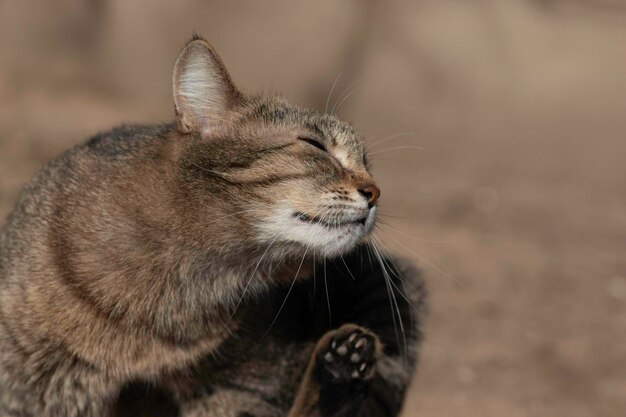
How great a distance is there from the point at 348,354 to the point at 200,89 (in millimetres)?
1110

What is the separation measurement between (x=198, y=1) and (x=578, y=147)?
10.9 ft

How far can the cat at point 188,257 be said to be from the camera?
306cm

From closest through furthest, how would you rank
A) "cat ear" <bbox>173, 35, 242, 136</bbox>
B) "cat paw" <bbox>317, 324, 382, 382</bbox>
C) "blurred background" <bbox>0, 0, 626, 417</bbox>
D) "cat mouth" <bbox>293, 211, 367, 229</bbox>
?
"cat mouth" <bbox>293, 211, 367, 229</bbox> → "cat ear" <bbox>173, 35, 242, 136</bbox> → "cat paw" <bbox>317, 324, 382, 382</bbox> → "blurred background" <bbox>0, 0, 626, 417</bbox>

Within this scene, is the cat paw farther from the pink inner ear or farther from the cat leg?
the pink inner ear

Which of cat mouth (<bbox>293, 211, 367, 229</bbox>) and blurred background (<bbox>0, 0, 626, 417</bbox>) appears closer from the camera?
cat mouth (<bbox>293, 211, 367, 229</bbox>)

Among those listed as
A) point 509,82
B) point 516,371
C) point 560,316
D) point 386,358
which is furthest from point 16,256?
point 509,82

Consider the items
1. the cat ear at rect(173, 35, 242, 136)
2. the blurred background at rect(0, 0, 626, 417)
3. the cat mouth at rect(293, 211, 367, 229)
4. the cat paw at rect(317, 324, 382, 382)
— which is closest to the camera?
the cat mouth at rect(293, 211, 367, 229)

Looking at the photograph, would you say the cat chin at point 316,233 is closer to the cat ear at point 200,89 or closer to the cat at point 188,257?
the cat at point 188,257

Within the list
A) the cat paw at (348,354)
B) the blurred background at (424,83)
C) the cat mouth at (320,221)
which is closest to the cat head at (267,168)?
the cat mouth at (320,221)

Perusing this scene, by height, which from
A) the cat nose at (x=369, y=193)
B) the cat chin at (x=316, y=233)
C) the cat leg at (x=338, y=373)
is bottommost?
the cat leg at (x=338, y=373)

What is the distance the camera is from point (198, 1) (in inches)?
299

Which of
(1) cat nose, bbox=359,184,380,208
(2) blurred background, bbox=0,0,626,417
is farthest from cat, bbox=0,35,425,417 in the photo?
(2) blurred background, bbox=0,0,626,417

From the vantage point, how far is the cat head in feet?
9.80

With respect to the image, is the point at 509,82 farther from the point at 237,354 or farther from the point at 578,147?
the point at 237,354
